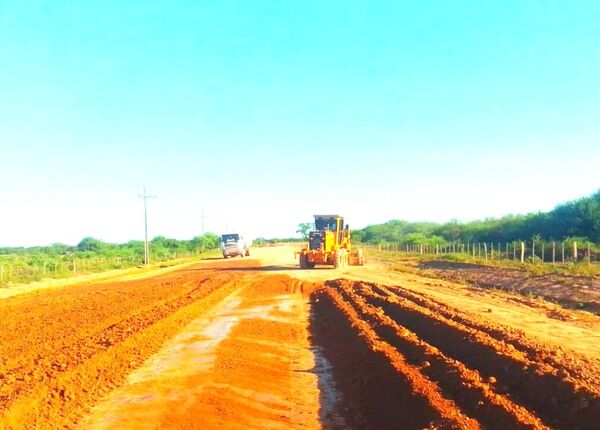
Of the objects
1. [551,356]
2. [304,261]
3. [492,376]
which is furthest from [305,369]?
[304,261]

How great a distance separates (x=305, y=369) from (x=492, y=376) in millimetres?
3088

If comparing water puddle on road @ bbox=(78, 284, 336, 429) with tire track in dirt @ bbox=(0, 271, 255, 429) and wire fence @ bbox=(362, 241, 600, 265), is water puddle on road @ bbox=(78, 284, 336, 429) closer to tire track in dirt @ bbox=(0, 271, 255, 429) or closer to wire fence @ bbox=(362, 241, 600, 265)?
tire track in dirt @ bbox=(0, 271, 255, 429)

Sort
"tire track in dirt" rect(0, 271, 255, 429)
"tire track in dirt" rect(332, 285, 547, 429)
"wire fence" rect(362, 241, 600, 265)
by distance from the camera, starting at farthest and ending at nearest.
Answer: "wire fence" rect(362, 241, 600, 265), "tire track in dirt" rect(0, 271, 255, 429), "tire track in dirt" rect(332, 285, 547, 429)

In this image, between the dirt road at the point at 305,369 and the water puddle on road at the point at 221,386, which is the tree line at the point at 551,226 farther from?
the water puddle on road at the point at 221,386

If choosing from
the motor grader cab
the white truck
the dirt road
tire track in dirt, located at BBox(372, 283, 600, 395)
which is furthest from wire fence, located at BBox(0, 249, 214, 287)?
tire track in dirt, located at BBox(372, 283, 600, 395)

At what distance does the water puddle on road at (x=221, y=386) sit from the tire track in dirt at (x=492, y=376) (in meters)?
1.64

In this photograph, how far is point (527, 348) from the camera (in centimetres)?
977

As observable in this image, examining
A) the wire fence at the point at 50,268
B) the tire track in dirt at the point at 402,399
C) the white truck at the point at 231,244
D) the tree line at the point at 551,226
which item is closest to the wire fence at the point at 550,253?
the tree line at the point at 551,226

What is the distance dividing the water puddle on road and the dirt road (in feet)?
0.09

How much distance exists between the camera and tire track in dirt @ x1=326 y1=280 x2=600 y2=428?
659 centimetres

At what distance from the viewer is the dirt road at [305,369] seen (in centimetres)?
729

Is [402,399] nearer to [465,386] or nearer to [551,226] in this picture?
[465,386]

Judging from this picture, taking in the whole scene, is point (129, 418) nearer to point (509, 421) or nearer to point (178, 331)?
point (509, 421)

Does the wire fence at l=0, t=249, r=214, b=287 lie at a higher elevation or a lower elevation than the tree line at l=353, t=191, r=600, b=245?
lower
